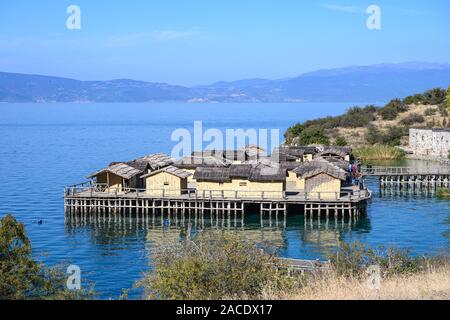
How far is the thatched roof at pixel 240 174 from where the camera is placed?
143ft

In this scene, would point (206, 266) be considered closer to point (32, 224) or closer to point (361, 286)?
point (361, 286)

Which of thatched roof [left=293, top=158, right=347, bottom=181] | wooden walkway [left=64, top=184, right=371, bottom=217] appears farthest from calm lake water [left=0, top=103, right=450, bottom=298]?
thatched roof [left=293, top=158, right=347, bottom=181]

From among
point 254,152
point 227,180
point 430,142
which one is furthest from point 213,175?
point 430,142

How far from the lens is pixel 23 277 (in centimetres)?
1864

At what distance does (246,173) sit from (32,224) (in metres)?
13.4

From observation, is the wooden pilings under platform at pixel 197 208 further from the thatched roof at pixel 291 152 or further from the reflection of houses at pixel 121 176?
the thatched roof at pixel 291 152

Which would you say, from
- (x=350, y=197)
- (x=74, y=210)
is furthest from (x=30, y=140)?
(x=350, y=197)

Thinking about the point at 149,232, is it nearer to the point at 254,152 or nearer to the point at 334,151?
the point at 254,152

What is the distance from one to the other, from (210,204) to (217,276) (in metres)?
25.6

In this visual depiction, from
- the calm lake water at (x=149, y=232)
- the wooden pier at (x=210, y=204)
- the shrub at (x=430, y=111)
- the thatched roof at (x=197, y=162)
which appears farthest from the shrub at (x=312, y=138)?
the wooden pier at (x=210, y=204)

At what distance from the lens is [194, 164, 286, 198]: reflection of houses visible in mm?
43594

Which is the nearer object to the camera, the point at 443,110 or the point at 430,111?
the point at 443,110

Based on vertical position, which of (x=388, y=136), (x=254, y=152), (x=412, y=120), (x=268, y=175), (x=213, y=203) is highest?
(x=412, y=120)

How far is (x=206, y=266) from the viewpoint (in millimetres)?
18500
